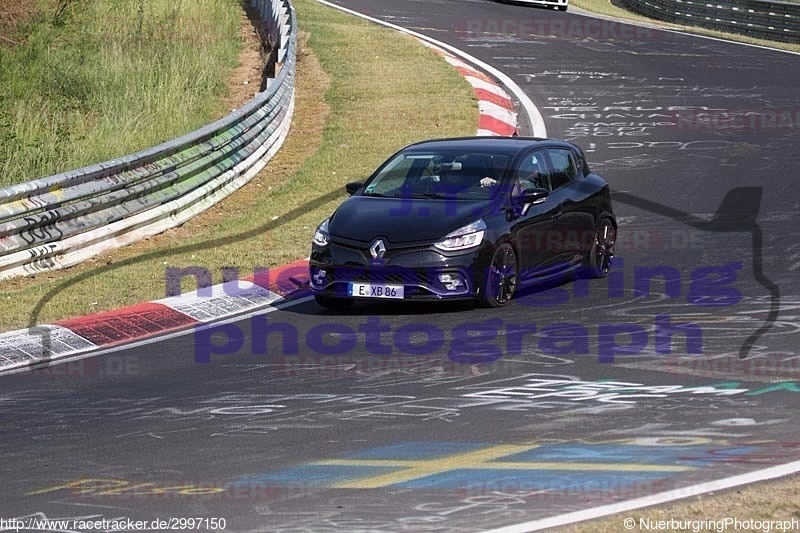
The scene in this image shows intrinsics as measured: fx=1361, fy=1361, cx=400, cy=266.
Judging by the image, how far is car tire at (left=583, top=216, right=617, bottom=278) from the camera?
13.3 m

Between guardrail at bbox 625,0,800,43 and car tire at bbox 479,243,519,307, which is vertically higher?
guardrail at bbox 625,0,800,43

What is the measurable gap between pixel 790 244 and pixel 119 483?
9245 mm

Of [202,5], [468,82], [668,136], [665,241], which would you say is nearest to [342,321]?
[665,241]

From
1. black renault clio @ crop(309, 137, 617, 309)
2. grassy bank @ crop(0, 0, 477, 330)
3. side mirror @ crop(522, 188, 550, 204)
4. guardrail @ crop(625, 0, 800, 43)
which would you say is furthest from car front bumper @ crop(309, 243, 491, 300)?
guardrail @ crop(625, 0, 800, 43)

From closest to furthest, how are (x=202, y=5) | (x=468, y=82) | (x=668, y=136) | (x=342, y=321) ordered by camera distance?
1. (x=342, y=321)
2. (x=668, y=136)
3. (x=468, y=82)
4. (x=202, y=5)

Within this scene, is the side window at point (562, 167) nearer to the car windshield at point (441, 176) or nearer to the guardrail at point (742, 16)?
the car windshield at point (441, 176)

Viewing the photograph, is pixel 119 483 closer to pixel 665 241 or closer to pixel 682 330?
pixel 682 330

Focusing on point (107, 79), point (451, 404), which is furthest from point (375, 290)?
point (107, 79)

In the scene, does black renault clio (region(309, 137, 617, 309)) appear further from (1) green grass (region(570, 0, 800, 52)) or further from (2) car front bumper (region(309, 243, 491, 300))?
(1) green grass (region(570, 0, 800, 52))

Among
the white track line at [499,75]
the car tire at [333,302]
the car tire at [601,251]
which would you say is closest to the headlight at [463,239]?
the car tire at [333,302]

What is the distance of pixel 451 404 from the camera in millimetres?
8625

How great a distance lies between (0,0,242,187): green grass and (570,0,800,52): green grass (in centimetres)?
1286

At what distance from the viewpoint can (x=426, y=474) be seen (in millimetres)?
7055

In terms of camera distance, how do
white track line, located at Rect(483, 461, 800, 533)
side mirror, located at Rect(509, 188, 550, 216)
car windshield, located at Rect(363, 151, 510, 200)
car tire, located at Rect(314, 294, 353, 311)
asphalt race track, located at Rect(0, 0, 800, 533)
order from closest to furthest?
white track line, located at Rect(483, 461, 800, 533), asphalt race track, located at Rect(0, 0, 800, 533), car tire, located at Rect(314, 294, 353, 311), side mirror, located at Rect(509, 188, 550, 216), car windshield, located at Rect(363, 151, 510, 200)
